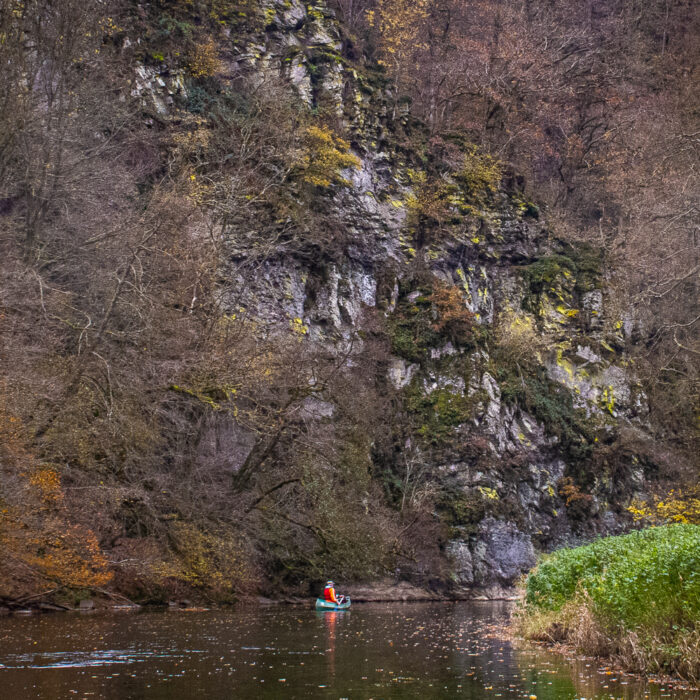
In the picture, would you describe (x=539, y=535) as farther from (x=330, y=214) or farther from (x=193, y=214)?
(x=193, y=214)

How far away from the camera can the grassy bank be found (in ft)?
30.9

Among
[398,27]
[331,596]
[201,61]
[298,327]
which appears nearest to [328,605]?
[331,596]

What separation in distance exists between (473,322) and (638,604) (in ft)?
101

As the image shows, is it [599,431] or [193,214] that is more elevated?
[193,214]

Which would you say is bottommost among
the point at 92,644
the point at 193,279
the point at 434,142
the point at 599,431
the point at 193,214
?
the point at 92,644

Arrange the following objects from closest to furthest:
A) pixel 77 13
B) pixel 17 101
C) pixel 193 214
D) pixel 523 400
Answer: pixel 17 101, pixel 77 13, pixel 193 214, pixel 523 400

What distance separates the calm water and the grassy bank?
50 cm

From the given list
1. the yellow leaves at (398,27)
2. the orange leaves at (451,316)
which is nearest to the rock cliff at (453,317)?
the orange leaves at (451,316)

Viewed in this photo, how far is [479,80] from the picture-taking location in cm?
4728

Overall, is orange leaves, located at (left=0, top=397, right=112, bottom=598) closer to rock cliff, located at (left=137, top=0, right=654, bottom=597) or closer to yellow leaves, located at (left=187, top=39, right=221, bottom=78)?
rock cliff, located at (left=137, top=0, right=654, bottom=597)

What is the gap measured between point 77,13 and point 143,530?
15.9 meters

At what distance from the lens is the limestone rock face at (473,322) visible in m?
36.4

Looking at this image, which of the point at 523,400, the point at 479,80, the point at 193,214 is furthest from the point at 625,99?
the point at 193,214

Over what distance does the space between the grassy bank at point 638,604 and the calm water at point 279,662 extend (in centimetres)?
50
